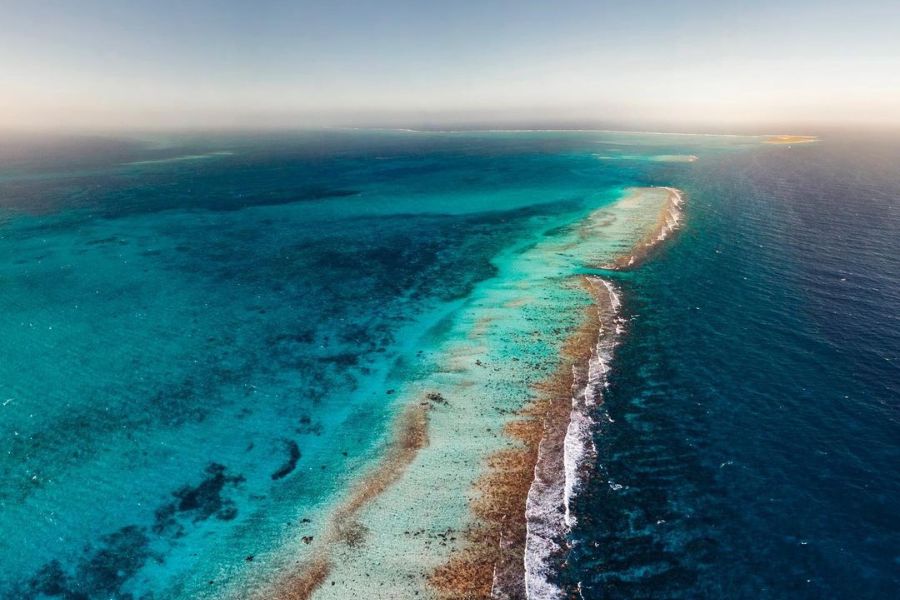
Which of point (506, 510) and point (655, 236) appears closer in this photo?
point (506, 510)

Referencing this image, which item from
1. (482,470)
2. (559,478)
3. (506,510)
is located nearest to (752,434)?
(559,478)

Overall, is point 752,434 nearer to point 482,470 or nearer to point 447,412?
point 482,470

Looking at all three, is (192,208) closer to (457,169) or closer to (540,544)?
(457,169)

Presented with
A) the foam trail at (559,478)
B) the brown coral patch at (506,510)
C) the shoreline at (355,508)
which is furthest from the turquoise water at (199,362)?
the foam trail at (559,478)

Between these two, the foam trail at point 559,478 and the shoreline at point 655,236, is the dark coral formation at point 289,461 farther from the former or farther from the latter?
the shoreline at point 655,236

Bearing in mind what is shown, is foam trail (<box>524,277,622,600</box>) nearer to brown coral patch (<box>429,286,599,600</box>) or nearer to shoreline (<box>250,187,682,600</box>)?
shoreline (<box>250,187,682,600</box>)

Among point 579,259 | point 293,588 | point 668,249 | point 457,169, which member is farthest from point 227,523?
point 457,169
